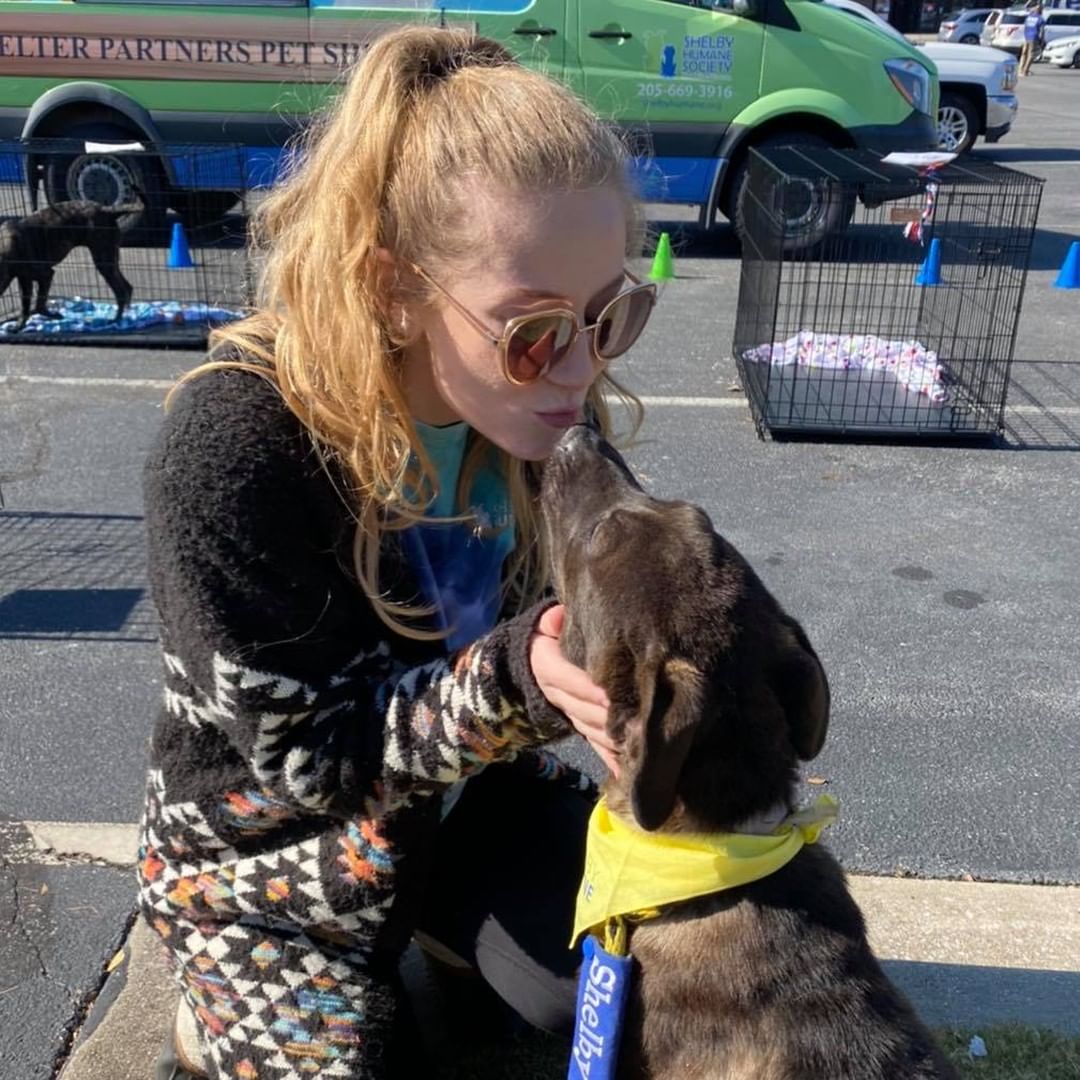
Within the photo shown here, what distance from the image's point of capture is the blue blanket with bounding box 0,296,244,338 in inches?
325

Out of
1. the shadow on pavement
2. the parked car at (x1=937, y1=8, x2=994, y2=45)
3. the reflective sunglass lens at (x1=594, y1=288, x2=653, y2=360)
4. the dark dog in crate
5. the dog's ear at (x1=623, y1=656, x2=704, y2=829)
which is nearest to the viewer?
the dog's ear at (x1=623, y1=656, x2=704, y2=829)

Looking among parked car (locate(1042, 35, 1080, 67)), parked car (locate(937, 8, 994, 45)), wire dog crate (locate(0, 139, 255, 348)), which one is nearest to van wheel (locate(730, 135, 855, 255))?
wire dog crate (locate(0, 139, 255, 348))

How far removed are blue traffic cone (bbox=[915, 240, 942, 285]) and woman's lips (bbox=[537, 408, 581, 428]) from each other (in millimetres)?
7048

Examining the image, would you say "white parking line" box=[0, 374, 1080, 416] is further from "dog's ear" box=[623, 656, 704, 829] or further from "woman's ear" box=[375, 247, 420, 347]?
"dog's ear" box=[623, 656, 704, 829]

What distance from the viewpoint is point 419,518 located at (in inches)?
90.7

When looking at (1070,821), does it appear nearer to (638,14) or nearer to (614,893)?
(614,893)

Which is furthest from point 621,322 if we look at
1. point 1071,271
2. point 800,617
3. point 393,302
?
point 1071,271

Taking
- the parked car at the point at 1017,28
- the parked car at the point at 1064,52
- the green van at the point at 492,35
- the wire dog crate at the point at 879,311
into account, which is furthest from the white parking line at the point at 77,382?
the parked car at the point at 1064,52

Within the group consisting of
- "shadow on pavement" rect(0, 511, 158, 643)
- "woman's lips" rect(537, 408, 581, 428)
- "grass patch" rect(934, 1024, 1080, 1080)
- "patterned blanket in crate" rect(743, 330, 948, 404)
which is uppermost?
"woman's lips" rect(537, 408, 581, 428)

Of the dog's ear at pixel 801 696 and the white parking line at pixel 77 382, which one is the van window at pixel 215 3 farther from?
the dog's ear at pixel 801 696

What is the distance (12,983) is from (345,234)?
193 cm

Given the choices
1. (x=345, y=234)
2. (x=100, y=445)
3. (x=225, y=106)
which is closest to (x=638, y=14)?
(x=225, y=106)

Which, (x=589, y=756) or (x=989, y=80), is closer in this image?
(x=589, y=756)

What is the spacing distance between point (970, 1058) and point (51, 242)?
750 cm
